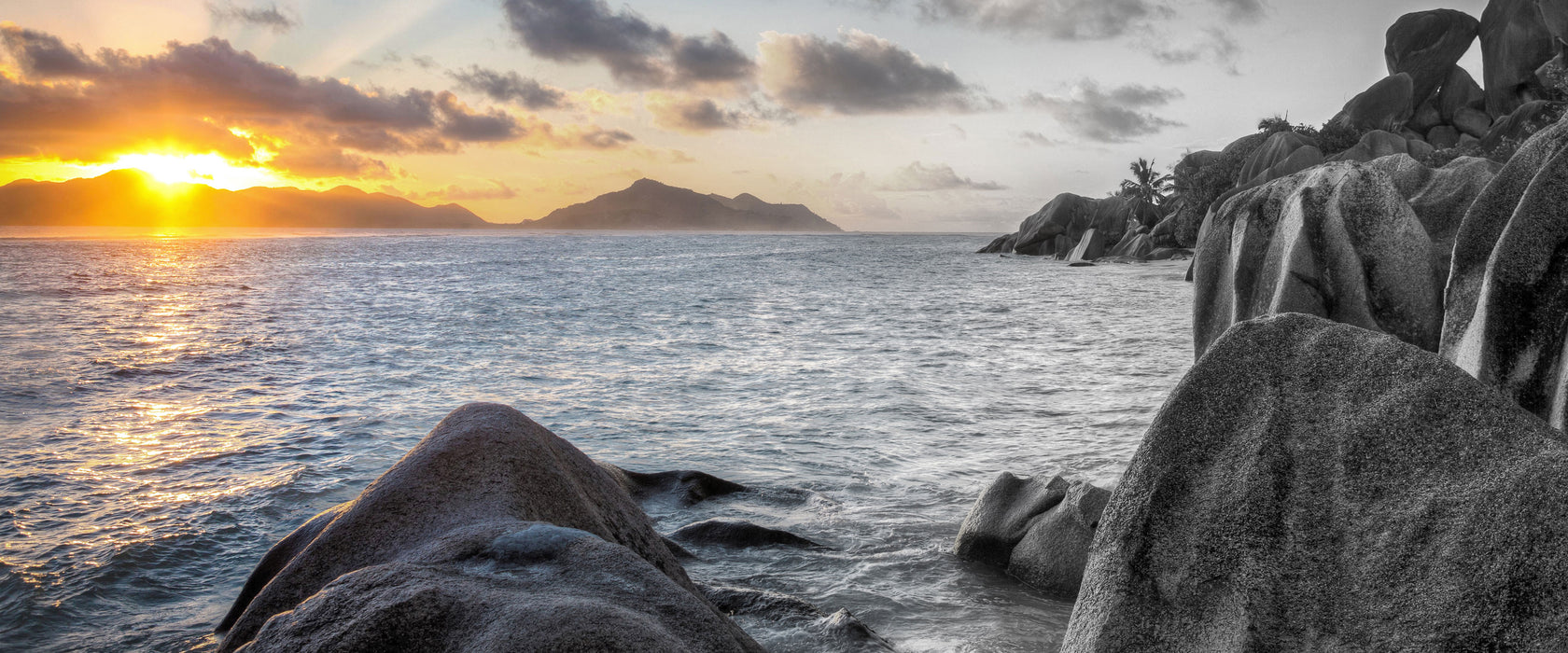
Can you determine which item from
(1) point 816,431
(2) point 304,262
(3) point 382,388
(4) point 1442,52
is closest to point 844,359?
(1) point 816,431

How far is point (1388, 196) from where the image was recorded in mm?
10094

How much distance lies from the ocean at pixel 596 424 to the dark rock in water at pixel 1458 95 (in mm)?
36401

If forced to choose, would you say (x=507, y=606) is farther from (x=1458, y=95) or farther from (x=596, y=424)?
(x=1458, y=95)

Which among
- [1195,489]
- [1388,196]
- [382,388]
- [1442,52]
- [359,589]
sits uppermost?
[1442,52]

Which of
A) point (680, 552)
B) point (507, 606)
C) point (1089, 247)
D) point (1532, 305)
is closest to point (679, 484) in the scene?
point (680, 552)

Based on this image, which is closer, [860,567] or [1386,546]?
[1386,546]

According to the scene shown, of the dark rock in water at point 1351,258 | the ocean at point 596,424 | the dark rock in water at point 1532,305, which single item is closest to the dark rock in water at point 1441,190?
the dark rock in water at point 1351,258

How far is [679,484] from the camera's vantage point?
405 inches

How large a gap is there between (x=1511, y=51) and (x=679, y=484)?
60.8m

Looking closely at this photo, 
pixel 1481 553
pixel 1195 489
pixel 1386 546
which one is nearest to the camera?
pixel 1481 553

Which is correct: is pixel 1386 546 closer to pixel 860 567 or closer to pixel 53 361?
pixel 860 567

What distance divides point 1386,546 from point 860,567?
16.6 feet

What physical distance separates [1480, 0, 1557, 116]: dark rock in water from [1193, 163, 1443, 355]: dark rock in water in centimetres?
5136

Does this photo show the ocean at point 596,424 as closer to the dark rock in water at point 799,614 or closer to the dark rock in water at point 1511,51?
the dark rock in water at point 799,614
